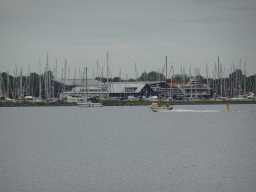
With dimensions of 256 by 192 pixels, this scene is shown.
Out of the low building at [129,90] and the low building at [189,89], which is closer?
the low building at [129,90]

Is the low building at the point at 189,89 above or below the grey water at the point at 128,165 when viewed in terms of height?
above

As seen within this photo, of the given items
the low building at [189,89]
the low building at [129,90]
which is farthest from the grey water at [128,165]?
the low building at [189,89]

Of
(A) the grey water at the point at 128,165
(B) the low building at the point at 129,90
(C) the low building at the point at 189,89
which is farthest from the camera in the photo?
(C) the low building at the point at 189,89

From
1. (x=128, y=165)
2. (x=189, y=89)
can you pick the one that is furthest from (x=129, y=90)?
(x=128, y=165)

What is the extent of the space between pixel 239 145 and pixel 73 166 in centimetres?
1679

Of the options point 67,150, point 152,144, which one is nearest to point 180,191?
point 67,150

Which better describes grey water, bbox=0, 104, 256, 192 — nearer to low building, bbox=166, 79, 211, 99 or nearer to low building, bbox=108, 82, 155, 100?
low building, bbox=108, 82, 155, 100

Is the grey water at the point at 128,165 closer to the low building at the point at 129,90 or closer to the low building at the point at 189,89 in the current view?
the low building at the point at 129,90

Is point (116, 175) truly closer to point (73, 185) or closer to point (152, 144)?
point (73, 185)

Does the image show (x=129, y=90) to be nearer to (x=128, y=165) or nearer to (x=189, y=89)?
(x=189, y=89)

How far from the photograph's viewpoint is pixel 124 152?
31844 mm

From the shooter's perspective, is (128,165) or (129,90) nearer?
(128,165)

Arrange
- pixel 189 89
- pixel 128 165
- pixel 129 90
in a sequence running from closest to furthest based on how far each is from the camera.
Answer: pixel 128 165 → pixel 129 90 → pixel 189 89

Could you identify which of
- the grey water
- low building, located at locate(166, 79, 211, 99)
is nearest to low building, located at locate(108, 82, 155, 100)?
low building, located at locate(166, 79, 211, 99)
